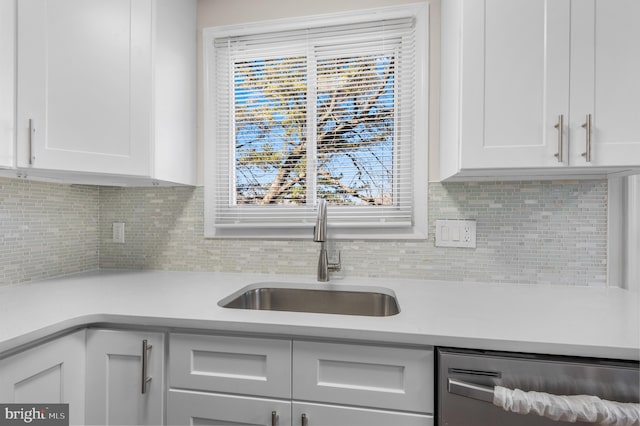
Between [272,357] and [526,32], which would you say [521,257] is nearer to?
[526,32]

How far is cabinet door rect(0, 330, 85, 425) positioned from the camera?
35.0 inches

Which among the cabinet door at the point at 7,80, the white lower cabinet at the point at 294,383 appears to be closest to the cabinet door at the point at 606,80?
the white lower cabinet at the point at 294,383

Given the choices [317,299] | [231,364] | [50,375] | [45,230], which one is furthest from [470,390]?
[45,230]

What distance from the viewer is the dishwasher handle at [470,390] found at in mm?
863

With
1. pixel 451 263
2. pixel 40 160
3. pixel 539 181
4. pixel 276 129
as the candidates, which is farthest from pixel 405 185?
pixel 40 160

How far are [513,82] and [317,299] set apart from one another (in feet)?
3.74

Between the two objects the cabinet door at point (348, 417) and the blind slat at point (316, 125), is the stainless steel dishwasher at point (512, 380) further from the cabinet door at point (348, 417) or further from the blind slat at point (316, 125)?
the blind slat at point (316, 125)

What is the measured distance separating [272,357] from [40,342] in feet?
2.11

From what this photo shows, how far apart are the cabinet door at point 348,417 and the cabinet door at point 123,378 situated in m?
0.45

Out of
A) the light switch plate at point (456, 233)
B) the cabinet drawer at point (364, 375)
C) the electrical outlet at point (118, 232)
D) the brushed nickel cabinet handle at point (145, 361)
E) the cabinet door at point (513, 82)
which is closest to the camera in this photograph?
the cabinet drawer at point (364, 375)

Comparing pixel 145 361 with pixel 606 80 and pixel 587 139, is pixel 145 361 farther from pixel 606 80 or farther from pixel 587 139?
pixel 606 80

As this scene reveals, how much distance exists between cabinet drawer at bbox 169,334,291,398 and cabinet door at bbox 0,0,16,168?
2.71 feet

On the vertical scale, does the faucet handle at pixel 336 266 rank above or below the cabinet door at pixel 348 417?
above

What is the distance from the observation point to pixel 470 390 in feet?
2.87
